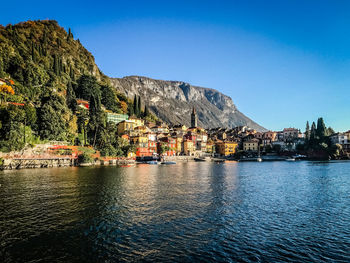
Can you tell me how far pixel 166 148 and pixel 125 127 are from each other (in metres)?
19.8

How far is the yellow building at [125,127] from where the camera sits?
324ft

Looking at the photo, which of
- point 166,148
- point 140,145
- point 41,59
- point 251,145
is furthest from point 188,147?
point 41,59

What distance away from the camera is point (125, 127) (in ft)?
325

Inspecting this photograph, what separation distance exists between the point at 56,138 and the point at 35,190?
1724 inches

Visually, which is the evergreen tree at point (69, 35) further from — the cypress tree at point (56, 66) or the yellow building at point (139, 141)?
the yellow building at point (139, 141)

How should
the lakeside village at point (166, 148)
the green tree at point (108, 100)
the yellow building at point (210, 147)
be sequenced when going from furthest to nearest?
the yellow building at point (210, 147), the green tree at point (108, 100), the lakeside village at point (166, 148)

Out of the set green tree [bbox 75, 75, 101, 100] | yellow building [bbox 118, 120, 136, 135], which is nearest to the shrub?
yellow building [bbox 118, 120, 136, 135]

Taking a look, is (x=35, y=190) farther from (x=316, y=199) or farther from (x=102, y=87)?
(x=102, y=87)

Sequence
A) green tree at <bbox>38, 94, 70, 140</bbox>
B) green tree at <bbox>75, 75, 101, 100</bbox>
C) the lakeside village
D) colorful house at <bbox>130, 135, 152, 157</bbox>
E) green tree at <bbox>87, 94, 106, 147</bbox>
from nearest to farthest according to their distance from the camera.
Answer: the lakeside village < green tree at <bbox>38, 94, 70, 140</bbox> < green tree at <bbox>87, 94, 106, 147</bbox> < colorful house at <bbox>130, 135, 152, 157</bbox> < green tree at <bbox>75, 75, 101, 100</bbox>

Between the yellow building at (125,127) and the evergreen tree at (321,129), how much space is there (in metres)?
93.2

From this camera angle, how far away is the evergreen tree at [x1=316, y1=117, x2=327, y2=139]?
4624 inches

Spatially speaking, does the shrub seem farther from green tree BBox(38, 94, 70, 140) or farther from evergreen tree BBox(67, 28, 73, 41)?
evergreen tree BBox(67, 28, 73, 41)

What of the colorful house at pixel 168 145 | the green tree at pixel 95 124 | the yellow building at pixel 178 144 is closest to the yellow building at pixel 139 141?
the colorful house at pixel 168 145

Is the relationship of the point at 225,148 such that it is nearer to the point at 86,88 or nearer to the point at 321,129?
the point at 321,129
